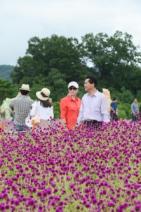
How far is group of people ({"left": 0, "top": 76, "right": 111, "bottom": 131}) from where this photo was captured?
11.0 metres

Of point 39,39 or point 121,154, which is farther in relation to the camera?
point 39,39

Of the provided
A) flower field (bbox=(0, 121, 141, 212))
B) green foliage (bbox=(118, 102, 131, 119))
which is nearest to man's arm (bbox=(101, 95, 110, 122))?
flower field (bbox=(0, 121, 141, 212))

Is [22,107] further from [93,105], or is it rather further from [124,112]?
[124,112]

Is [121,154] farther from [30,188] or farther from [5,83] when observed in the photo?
[5,83]

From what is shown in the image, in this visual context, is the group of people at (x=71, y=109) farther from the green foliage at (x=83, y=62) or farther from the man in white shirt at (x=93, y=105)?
the green foliage at (x=83, y=62)

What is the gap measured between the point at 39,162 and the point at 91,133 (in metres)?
2.71

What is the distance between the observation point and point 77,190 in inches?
249

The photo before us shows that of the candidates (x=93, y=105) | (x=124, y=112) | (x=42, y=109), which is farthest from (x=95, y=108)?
(x=124, y=112)

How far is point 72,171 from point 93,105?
142 inches

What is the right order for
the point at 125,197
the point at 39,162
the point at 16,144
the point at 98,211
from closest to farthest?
the point at 98,211, the point at 125,197, the point at 39,162, the point at 16,144

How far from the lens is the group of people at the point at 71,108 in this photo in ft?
36.2

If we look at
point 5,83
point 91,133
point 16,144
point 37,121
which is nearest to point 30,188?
point 16,144

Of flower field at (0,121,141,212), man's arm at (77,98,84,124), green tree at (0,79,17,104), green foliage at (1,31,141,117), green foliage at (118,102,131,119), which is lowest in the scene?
flower field at (0,121,141,212)

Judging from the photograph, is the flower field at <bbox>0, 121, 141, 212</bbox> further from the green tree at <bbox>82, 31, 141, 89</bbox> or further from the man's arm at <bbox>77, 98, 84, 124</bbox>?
the green tree at <bbox>82, 31, 141, 89</bbox>
